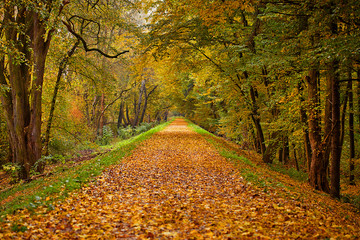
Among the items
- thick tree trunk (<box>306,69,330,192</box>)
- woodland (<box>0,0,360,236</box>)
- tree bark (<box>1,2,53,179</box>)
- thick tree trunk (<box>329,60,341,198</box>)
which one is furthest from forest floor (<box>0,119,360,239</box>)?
tree bark (<box>1,2,53,179</box>)

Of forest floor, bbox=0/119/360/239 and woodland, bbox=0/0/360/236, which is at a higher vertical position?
woodland, bbox=0/0/360/236

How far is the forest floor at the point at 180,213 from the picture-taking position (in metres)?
3.73

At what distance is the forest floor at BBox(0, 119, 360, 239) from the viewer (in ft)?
12.2

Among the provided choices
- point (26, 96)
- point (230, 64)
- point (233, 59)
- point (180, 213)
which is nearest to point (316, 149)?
point (233, 59)

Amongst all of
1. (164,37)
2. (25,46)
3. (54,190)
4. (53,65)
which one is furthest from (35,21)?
(54,190)

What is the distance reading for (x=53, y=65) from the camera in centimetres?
1077

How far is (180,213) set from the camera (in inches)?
186

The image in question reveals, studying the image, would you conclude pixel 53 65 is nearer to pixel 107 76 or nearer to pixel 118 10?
pixel 107 76

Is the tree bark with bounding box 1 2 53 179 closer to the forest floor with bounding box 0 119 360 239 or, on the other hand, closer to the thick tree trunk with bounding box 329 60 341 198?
the forest floor with bounding box 0 119 360 239

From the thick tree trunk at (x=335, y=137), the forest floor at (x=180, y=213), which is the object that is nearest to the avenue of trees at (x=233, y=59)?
the thick tree trunk at (x=335, y=137)

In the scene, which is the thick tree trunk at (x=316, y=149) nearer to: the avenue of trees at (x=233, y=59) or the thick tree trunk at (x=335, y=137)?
the avenue of trees at (x=233, y=59)

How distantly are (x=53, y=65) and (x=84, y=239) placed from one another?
9.63 meters

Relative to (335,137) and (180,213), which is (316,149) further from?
(180,213)

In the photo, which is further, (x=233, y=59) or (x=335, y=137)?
(x=233, y=59)
